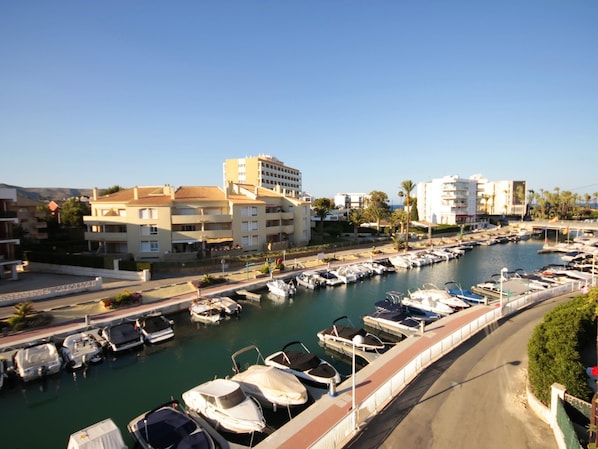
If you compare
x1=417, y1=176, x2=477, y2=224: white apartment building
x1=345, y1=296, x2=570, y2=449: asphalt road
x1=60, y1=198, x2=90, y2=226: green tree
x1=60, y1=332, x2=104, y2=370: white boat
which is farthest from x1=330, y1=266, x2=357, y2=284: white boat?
x1=417, y1=176, x2=477, y2=224: white apartment building

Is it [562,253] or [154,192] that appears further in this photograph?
[562,253]

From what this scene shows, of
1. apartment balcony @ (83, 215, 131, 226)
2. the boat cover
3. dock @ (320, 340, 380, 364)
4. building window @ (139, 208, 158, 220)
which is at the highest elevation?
building window @ (139, 208, 158, 220)

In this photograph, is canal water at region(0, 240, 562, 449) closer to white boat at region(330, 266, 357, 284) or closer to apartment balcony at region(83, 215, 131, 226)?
white boat at region(330, 266, 357, 284)

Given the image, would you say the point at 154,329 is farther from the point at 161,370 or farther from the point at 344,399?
the point at 344,399

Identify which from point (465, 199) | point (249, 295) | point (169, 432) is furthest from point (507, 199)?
point (169, 432)

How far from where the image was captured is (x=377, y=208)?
3659 inches

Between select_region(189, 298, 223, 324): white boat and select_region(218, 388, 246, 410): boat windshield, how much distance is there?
15102mm

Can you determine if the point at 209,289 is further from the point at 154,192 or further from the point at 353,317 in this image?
the point at 154,192

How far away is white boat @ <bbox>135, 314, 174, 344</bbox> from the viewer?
26156mm

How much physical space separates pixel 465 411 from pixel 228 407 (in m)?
10.4

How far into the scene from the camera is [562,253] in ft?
227

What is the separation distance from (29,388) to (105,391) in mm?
4865

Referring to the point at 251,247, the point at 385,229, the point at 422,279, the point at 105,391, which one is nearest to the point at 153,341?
the point at 105,391

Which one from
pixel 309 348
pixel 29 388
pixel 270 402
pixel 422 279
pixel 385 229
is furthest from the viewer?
pixel 385 229
